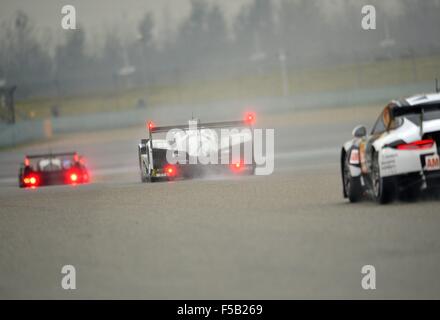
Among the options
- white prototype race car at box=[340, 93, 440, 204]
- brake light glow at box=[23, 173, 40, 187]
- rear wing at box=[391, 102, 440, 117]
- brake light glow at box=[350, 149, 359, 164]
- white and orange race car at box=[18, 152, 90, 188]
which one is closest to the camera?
white prototype race car at box=[340, 93, 440, 204]

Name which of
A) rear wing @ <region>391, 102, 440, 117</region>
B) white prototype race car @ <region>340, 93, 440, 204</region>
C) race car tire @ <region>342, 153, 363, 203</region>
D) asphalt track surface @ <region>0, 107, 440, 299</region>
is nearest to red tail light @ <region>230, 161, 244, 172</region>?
asphalt track surface @ <region>0, 107, 440, 299</region>

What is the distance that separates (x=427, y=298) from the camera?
748 centimetres

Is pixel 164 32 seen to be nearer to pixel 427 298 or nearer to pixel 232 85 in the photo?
pixel 232 85

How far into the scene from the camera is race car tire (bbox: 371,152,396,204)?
13.2 meters

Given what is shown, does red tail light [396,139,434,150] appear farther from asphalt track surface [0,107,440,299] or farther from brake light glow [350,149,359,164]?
brake light glow [350,149,359,164]

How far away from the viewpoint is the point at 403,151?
13.0 meters

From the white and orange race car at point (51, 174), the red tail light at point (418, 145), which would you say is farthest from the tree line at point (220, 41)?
the red tail light at point (418, 145)

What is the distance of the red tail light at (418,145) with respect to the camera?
13.0 m

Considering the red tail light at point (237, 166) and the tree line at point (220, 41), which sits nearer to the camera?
the red tail light at point (237, 166)

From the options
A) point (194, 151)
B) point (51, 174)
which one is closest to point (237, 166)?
point (194, 151)

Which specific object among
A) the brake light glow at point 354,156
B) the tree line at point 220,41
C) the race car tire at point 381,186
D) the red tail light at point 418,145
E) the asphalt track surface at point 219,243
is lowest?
the asphalt track surface at point 219,243

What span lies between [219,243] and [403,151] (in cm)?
322

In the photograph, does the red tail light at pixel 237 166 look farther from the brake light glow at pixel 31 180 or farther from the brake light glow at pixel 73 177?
the brake light glow at pixel 31 180
